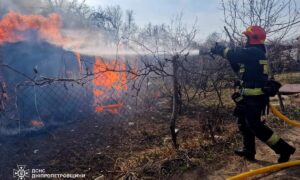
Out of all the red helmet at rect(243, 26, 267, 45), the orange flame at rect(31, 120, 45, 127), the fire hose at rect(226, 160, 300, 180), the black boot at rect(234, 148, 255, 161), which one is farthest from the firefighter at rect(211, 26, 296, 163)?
the orange flame at rect(31, 120, 45, 127)

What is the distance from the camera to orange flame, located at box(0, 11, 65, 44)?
7.21m

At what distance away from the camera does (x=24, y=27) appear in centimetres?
746

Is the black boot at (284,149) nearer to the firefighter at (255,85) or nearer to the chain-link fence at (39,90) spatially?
the firefighter at (255,85)

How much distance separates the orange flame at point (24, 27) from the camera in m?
7.21

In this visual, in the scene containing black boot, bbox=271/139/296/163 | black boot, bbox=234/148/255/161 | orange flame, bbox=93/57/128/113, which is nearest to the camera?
black boot, bbox=271/139/296/163

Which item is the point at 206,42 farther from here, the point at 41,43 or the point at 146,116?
the point at 41,43

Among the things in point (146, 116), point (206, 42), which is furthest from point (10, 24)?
point (206, 42)

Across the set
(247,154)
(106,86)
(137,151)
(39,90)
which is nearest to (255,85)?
(247,154)

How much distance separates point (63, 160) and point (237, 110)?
3.06 meters

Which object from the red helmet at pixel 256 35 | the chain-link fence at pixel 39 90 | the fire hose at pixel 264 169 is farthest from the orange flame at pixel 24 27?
the fire hose at pixel 264 169

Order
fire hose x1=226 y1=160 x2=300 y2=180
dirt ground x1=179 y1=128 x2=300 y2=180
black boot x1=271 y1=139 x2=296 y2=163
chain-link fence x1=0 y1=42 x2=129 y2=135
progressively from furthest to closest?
chain-link fence x1=0 y1=42 x2=129 y2=135 < black boot x1=271 y1=139 x2=296 y2=163 < dirt ground x1=179 y1=128 x2=300 y2=180 < fire hose x1=226 y1=160 x2=300 y2=180

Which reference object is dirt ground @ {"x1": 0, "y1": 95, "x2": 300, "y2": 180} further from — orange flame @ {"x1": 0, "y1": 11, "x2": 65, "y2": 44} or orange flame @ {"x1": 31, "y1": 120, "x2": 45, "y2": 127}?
orange flame @ {"x1": 0, "y1": 11, "x2": 65, "y2": 44}

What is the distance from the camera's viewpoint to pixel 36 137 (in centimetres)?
668

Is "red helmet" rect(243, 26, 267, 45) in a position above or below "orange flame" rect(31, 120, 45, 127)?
above
